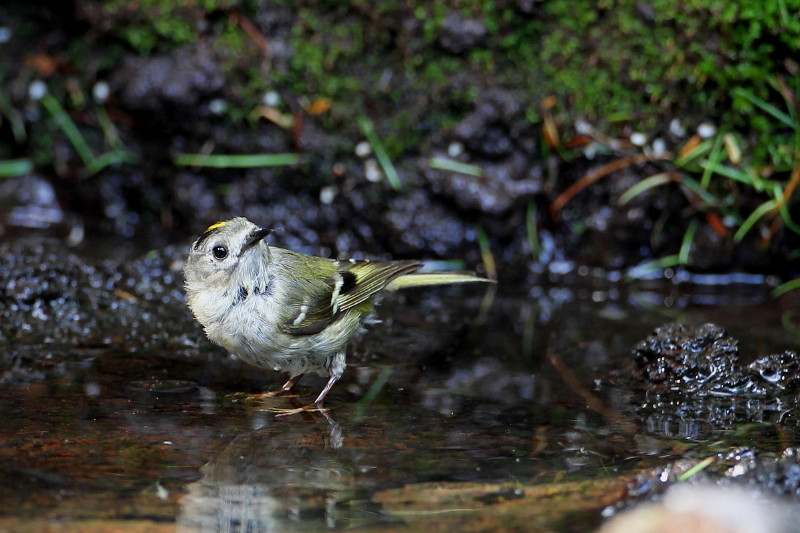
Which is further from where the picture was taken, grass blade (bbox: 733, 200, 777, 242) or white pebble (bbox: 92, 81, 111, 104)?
white pebble (bbox: 92, 81, 111, 104)

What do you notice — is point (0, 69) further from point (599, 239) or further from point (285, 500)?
point (285, 500)

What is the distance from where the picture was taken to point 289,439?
356 centimetres

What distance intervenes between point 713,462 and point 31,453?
2506 mm

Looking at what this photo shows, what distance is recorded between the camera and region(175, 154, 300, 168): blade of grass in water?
Answer: 6688mm

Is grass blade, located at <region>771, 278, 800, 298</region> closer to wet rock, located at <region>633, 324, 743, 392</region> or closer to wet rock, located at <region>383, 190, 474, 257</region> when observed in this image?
wet rock, located at <region>633, 324, 743, 392</region>

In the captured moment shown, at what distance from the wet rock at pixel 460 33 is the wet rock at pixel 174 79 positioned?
67.1 inches

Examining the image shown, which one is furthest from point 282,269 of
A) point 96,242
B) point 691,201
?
point 691,201

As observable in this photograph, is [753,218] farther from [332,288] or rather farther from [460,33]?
[332,288]

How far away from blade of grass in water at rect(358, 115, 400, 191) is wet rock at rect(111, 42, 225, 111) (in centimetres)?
116

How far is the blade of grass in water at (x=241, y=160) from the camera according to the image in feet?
21.9

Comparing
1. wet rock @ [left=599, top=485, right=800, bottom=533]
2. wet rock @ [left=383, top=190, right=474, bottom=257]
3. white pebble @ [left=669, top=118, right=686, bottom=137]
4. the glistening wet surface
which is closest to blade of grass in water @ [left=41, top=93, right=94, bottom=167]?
wet rock @ [left=383, top=190, right=474, bottom=257]

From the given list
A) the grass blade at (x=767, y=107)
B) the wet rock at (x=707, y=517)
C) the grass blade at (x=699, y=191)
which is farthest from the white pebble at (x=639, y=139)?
the wet rock at (x=707, y=517)

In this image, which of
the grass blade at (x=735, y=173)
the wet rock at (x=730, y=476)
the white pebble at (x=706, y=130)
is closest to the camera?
the wet rock at (x=730, y=476)

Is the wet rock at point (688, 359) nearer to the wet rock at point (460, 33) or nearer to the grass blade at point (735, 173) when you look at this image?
the grass blade at point (735, 173)
